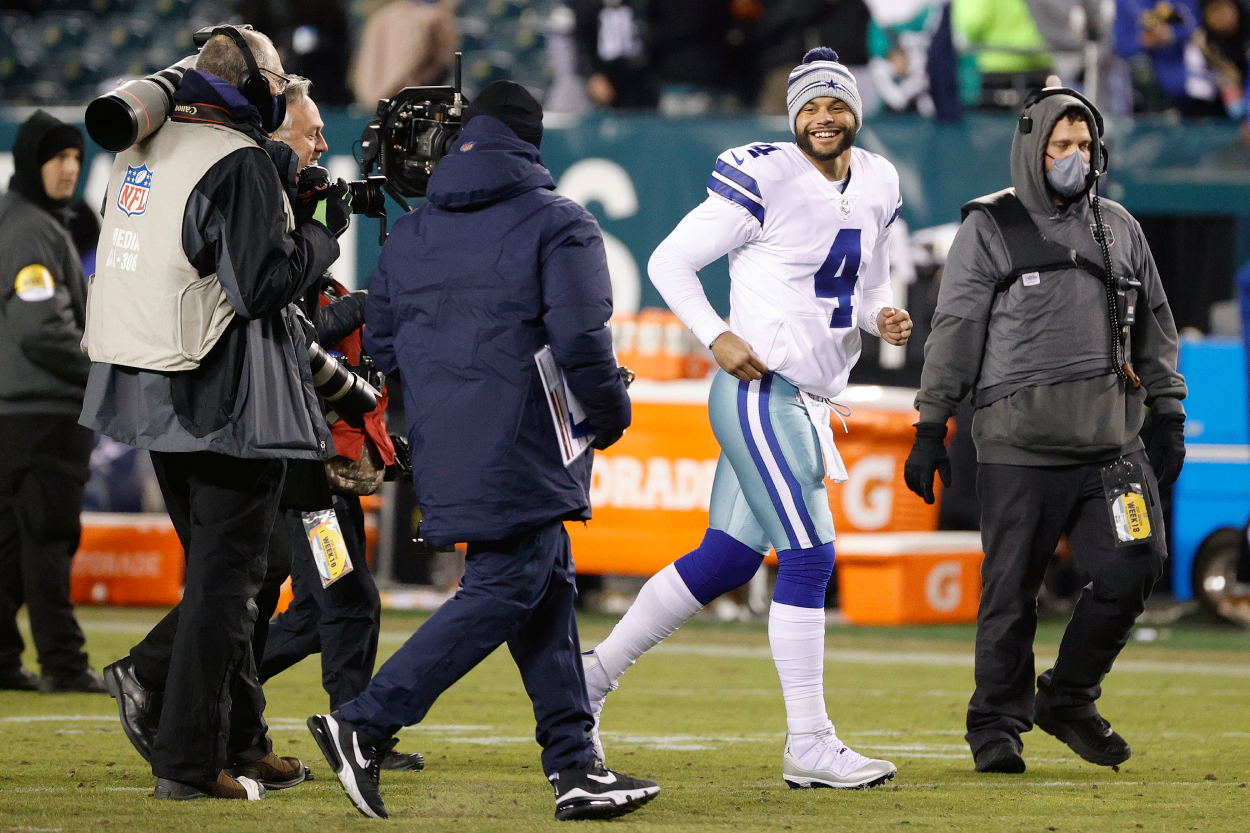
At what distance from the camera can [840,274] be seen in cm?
560

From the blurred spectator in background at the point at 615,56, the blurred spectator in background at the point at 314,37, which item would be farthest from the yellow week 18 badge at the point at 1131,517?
the blurred spectator in background at the point at 314,37

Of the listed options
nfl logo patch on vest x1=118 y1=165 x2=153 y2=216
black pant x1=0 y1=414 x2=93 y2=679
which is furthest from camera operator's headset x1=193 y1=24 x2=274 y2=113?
black pant x1=0 y1=414 x2=93 y2=679

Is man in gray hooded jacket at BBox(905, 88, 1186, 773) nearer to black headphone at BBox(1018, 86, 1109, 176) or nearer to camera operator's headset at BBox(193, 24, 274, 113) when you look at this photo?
black headphone at BBox(1018, 86, 1109, 176)

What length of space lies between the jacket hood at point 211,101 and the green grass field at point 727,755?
5.94 ft

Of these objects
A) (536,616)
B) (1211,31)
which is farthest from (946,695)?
(1211,31)

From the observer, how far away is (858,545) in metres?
11.0

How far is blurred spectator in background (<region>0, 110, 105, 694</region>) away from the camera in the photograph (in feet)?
26.2

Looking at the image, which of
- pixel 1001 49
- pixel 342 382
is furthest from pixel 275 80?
pixel 1001 49

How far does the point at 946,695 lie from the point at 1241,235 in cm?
462

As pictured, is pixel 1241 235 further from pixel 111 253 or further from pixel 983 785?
pixel 111 253

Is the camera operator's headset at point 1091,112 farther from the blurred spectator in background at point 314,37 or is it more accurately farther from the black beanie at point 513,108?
the blurred spectator in background at point 314,37

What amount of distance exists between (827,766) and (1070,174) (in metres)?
2.04

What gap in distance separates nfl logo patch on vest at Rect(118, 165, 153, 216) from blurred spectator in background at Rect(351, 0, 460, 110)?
8736 millimetres

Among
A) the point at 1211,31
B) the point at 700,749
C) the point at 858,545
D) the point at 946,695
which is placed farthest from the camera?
the point at 1211,31
